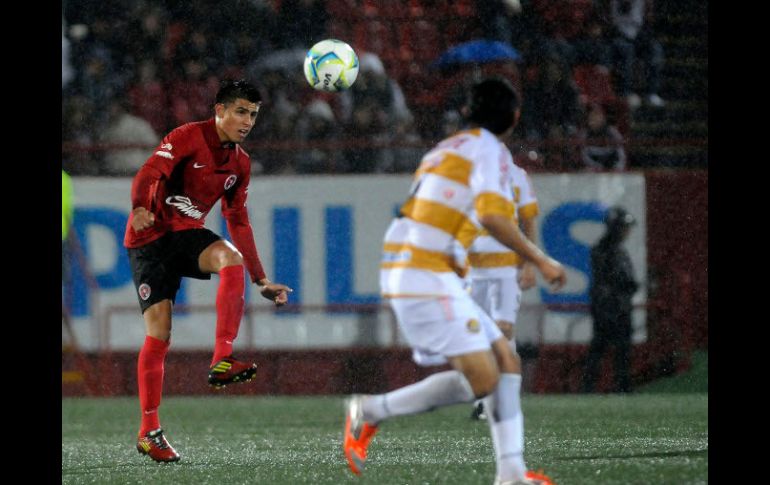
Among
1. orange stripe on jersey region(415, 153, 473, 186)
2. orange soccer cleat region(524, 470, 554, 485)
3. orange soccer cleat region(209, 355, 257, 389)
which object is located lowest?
orange soccer cleat region(524, 470, 554, 485)

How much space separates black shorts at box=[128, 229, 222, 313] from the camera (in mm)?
7273

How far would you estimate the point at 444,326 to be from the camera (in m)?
5.32

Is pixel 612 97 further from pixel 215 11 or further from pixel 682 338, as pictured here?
pixel 215 11

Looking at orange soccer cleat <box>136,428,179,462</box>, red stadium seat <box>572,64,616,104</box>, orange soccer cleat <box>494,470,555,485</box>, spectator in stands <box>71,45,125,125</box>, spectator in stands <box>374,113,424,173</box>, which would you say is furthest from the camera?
red stadium seat <box>572,64,616,104</box>

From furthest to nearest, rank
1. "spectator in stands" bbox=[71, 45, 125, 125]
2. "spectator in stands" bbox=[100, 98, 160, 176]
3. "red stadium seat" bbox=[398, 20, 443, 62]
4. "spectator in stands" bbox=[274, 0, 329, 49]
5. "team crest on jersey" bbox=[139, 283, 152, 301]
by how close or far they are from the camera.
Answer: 1. "red stadium seat" bbox=[398, 20, 443, 62]
2. "spectator in stands" bbox=[274, 0, 329, 49]
3. "spectator in stands" bbox=[71, 45, 125, 125]
4. "spectator in stands" bbox=[100, 98, 160, 176]
5. "team crest on jersey" bbox=[139, 283, 152, 301]

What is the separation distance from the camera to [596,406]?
10.8m

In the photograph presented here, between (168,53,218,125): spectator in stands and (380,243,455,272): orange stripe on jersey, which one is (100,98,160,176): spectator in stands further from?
(380,243,455,272): orange stripe on jersey

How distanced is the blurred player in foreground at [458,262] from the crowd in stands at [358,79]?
738 centimetres

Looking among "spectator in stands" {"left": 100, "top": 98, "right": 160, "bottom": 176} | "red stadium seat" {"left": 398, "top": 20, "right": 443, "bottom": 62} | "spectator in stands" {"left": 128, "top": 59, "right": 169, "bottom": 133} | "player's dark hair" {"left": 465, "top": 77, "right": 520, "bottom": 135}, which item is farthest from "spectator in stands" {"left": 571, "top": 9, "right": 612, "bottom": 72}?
"player's dark hair" {"left": 465, "top": 77, "right": 520, "bottom": 135}

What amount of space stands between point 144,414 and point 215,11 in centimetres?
Result: 820

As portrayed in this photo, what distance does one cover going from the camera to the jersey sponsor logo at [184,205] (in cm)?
737

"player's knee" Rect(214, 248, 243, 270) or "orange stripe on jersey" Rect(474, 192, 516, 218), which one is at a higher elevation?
"orange stripe on jersey" Rect(474, 192, 516, 218)

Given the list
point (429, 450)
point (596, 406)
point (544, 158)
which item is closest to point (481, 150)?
point (429, 450)

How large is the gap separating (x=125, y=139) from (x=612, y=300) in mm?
4726
